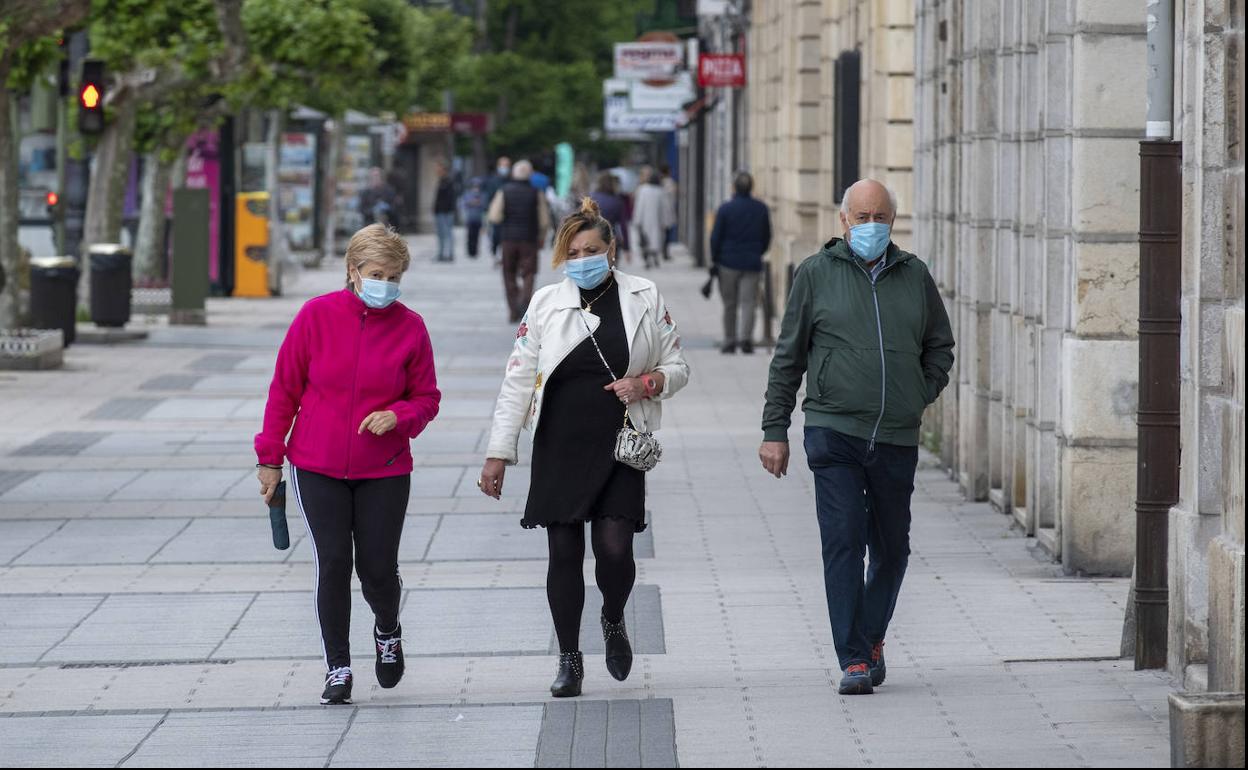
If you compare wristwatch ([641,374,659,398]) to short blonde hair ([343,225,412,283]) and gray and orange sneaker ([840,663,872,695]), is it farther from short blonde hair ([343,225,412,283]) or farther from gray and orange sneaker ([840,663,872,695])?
gray and orange sneaker ([840,663,872,695])

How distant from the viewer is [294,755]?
259 inches

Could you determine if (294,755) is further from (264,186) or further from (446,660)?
(264,186)

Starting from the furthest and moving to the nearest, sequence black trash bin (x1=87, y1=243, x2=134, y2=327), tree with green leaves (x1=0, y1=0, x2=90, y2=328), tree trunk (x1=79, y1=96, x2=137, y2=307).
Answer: tree trunk (x1=79, y1=96, x2=137, y2=307) < black trash bin (x1=87, y1=243, x2=134, y2=327) < tree with green leaves (x1=0, y1=0, x2=90, y2=328)

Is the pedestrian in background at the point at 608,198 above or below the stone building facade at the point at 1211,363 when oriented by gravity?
above

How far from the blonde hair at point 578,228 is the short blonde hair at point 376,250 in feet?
1.57

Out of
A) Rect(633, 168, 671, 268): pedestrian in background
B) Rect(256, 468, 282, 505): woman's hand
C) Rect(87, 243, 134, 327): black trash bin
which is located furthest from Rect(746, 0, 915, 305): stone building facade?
Rect(87, 243, 134, 327): black trash bin

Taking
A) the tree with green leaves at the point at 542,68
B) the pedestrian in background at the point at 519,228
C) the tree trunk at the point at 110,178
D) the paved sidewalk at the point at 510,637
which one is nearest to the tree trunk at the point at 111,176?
the tree trunk at the point at 110,178

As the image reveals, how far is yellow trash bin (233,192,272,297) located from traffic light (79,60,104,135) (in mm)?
8332

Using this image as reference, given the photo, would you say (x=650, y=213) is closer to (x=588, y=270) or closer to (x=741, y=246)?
(x=741, y=246)

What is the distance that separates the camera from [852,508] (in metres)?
7.36

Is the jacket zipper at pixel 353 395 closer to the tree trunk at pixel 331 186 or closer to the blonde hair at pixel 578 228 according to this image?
the blonde hair at pixel 578 228

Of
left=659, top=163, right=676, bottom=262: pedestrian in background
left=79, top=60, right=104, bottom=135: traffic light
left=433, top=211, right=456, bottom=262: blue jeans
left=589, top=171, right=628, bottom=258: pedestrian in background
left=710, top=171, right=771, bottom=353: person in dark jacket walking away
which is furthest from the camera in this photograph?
left=433, top=211, right=456, bottom=262: blue jeans

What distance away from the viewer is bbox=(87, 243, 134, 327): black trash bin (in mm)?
22688

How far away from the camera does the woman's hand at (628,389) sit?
23.8 feet
